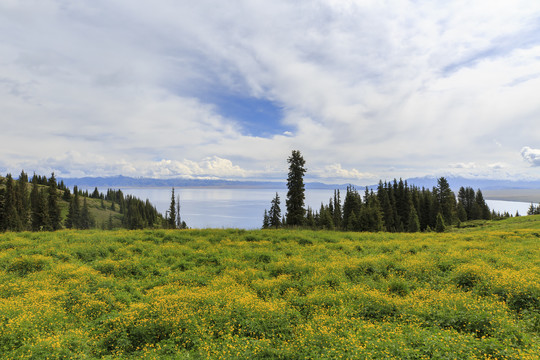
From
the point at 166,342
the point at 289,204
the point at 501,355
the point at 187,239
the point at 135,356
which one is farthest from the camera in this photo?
the point at 289,204

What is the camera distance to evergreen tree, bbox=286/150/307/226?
42.2 m

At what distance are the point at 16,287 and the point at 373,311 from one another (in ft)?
52.8

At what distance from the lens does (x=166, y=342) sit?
7680 millimetres

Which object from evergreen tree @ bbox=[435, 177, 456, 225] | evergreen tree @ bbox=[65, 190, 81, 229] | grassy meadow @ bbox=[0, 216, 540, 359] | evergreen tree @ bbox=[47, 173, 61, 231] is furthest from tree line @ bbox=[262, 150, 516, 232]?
evergreen tree @ bbox=[65, 190, 81, 229]

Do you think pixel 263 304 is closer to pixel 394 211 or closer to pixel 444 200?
pixel 394 211

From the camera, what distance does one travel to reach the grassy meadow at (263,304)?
6863 mm

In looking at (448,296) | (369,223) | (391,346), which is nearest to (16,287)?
(391,346)

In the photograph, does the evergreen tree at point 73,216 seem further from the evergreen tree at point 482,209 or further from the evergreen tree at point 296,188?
the evergreen tree at point 482,209

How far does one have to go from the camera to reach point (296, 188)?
42281mm

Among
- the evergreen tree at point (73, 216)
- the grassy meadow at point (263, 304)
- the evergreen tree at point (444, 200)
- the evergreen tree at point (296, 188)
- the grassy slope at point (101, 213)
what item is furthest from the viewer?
the grassy slope at point (101, 213)

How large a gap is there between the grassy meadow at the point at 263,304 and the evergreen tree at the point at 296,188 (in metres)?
25.3

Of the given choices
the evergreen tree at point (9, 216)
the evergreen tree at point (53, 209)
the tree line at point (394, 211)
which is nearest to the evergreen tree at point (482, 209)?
the tree line at point (394, 211)

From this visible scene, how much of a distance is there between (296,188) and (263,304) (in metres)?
33.4

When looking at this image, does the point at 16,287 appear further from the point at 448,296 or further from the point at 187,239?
the point at 448,296
